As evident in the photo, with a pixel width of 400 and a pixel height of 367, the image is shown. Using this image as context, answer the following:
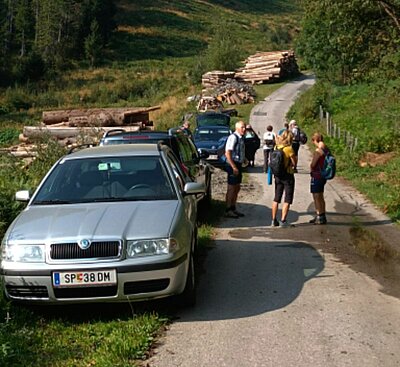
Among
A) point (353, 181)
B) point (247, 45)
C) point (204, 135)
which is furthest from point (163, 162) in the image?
point (247, 45)

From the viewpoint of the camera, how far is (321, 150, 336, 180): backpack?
1214cm

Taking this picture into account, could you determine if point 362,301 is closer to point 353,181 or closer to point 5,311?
point 5,311

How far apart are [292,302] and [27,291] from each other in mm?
2771

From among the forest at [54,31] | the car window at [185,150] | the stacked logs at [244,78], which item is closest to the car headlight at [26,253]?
the car window at [185,150]

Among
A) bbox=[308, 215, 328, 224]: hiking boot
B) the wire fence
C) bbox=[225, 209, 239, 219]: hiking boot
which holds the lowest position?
the wire fence

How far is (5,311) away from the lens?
21.2 ft

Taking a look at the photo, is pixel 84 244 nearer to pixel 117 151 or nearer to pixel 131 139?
pixel 117 151

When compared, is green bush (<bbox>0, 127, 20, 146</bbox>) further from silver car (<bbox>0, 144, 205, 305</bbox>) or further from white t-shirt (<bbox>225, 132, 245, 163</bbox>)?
silver car (<bbox>0, 144, 205, 305</bbox>)

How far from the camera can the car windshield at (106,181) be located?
7340mm

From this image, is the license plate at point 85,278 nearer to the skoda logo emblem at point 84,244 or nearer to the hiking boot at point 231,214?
the skoda logo emblem at point 84,244

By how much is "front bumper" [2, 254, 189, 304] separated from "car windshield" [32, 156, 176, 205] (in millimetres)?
1289

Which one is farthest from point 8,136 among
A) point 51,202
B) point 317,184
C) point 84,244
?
point 84,244

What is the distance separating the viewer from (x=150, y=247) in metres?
6.18

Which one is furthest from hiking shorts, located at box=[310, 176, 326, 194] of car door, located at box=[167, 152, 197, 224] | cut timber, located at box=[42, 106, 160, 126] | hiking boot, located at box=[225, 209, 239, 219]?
cut timber, located at box=[42, 106, 160, 126]
